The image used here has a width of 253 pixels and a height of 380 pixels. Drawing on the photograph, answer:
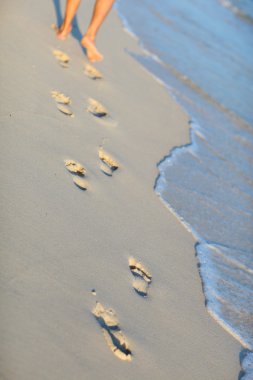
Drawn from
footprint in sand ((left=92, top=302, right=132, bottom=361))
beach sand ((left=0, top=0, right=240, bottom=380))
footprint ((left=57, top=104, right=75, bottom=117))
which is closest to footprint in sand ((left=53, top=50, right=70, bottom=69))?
beach sand ((left=0, top=0, right=240, bottom=380))

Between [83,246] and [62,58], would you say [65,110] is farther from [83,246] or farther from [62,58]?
[83,246]

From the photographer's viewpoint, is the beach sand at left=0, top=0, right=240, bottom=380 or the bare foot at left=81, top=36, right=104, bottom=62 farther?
the bare foot at left=81, top=36, right=104, bottom=62

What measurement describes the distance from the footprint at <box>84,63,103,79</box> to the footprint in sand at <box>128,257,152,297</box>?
75.4 inches

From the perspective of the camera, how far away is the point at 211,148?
379 cm

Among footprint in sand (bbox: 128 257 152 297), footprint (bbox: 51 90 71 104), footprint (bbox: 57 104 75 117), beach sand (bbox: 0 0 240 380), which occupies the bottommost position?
footprint in sand (bbox: 128 257 152 297)

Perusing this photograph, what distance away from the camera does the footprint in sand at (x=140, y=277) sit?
202cm

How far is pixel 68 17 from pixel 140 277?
2522 mm

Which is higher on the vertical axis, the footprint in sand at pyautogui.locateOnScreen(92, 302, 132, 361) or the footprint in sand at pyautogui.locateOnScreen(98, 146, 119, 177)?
the footprint in sand at pyautogui.locateOnScreen(98, 146, 119, 177)

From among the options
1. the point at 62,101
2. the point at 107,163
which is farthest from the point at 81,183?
the point at 62,101

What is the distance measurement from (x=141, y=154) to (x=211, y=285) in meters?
1.06

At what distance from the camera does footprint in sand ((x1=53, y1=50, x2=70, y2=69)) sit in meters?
3.42

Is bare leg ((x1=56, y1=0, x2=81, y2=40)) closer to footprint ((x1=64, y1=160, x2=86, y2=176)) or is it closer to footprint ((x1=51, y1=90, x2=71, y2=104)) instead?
footprint ((x1=51, y1=90, x2=71, y2=104))

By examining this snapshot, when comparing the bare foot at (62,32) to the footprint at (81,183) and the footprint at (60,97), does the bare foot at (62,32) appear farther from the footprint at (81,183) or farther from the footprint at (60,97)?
the footprint at (81,183)

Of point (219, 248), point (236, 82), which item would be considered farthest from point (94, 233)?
point (236, 82)
